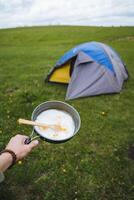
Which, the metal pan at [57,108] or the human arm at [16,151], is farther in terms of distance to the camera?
the metal pan at [57,108]

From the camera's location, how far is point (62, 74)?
9.70 m

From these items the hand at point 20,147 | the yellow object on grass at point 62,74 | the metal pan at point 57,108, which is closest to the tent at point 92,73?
the yellow object on grass at point 62,74

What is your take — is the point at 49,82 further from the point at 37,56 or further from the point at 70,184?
the point at 37,56

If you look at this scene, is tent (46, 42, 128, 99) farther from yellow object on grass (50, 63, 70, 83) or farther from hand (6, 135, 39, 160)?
hand (6, 135, 39, 160)

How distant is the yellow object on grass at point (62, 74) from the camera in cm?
963

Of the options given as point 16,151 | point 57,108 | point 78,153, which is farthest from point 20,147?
point 78,153

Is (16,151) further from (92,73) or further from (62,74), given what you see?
(62,74)

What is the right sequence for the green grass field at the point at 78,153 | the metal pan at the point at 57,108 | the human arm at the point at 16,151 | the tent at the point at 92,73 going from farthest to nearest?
the tent at the point at 92,73
the green grass field at the point at 78,153
the metal pan at the point at 57,108
the human arm at the point at 16,151

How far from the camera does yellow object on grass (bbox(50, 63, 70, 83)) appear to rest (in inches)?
379

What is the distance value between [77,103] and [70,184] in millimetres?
3719

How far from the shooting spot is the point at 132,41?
78.0 feet

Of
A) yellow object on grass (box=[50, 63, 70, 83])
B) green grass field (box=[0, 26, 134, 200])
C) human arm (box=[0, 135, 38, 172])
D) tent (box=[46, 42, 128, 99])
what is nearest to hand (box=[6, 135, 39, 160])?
human arm (box=[0, 135, 38, 172])

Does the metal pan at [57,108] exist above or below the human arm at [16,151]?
above

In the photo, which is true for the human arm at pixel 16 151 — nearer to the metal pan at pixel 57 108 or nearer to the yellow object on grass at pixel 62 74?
the metal pan at pixel 57 108
